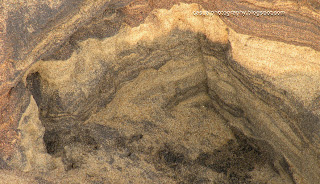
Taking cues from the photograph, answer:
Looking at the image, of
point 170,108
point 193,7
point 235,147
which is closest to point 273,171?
point 235,147

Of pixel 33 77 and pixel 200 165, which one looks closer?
pixel 33 77

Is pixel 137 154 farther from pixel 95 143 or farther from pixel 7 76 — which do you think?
pixel 7 76

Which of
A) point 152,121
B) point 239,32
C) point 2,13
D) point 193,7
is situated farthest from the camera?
point 152,121

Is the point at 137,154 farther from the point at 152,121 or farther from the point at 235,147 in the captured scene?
the point at 235,147

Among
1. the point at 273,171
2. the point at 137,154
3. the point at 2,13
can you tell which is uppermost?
the point at 2,13

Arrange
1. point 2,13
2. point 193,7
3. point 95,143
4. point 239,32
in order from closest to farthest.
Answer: point 2,13
point 239,32
point 193,7
point 95,143

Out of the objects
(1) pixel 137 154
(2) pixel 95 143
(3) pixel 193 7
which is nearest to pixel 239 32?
(3) pixel 193 7

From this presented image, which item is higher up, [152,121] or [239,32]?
[239,32]
